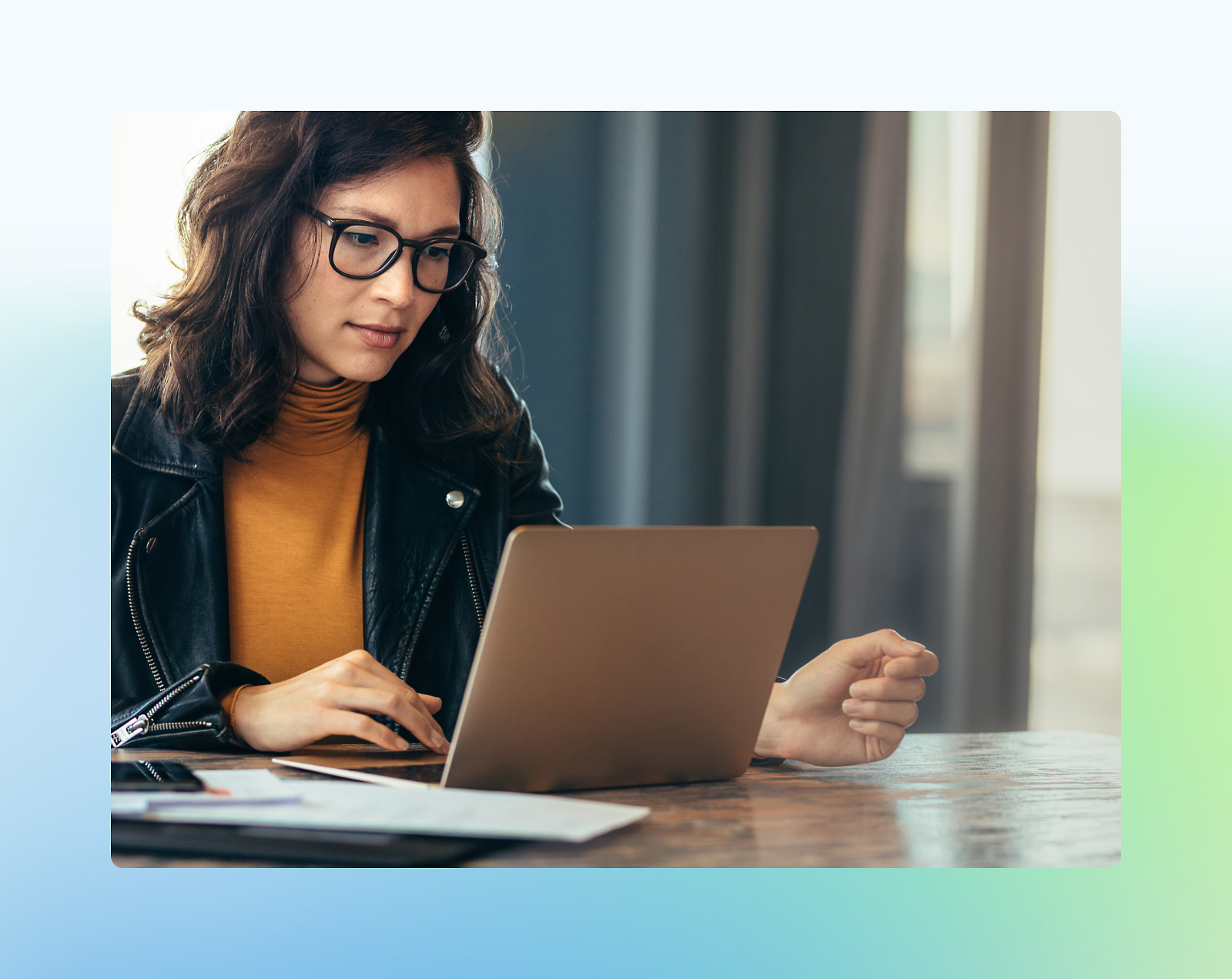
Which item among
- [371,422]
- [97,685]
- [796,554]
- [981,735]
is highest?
[371,422]

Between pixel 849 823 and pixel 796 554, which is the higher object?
pixel 796 554

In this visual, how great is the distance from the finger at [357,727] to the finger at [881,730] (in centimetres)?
43

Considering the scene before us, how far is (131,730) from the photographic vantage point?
0.96 metres

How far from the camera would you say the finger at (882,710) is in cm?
97

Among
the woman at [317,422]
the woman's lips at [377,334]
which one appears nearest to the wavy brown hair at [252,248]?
the woman at [317,422]

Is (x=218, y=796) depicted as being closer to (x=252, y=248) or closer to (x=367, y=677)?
(x=367, y=677)

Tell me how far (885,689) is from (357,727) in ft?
1.59

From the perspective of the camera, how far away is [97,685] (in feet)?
3.17

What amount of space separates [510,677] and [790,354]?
5.02ft

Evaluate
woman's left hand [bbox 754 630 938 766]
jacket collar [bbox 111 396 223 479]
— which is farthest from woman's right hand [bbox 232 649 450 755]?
jacket collar [bbox 111 396 223 479]

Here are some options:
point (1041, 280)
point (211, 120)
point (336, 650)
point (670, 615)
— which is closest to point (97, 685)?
point (336, 650)

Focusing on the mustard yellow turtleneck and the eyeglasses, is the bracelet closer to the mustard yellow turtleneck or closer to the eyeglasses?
the mustard yellow turtleneck

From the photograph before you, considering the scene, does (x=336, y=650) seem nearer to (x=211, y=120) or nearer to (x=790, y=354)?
(x=211, y=120)

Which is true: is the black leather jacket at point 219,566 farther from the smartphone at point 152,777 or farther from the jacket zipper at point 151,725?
the smartphone at point 152,777
